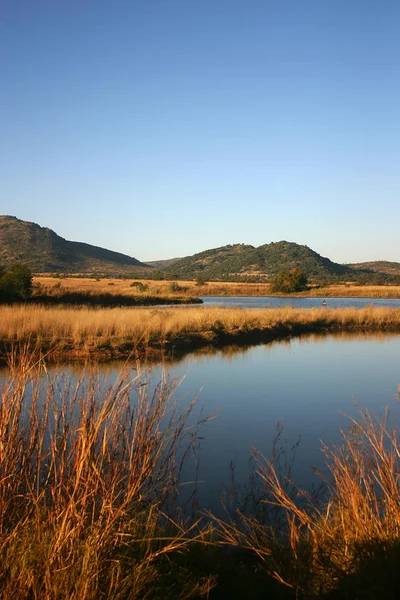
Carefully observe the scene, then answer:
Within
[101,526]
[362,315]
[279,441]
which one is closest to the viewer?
[101,526]

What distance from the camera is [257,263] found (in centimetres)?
12031

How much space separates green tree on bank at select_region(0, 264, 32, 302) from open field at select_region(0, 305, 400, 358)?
7123 millimetres

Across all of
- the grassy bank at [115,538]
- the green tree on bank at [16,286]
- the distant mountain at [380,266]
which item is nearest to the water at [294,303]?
the green tree on bank at [16,286]

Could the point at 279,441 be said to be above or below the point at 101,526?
below

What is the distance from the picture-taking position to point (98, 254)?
140375 millimetres

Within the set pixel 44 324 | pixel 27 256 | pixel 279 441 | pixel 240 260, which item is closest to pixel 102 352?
pixel 44 324

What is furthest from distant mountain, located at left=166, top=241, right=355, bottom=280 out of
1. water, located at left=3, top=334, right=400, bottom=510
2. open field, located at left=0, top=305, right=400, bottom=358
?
water, located at left=3, top=334, right=400, bottom=510

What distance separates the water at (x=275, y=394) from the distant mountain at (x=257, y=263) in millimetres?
86897

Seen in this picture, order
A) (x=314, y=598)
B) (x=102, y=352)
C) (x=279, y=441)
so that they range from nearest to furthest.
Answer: (x=314, y=598)
(x=279, y=441)
(x=102, y=352)

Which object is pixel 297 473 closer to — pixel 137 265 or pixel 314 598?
pixel 314 598

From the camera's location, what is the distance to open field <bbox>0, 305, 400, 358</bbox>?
49.3ft

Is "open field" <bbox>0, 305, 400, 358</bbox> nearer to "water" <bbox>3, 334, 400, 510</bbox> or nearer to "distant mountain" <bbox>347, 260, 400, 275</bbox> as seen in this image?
"water" <bbox>3, 334, 400, 510</bbox>

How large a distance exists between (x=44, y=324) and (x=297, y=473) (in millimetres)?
11347

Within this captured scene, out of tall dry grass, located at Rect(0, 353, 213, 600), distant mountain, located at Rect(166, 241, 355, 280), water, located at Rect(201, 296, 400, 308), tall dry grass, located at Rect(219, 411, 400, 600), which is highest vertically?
distant mountain, located at Rect(166, 241, 355, 280)
